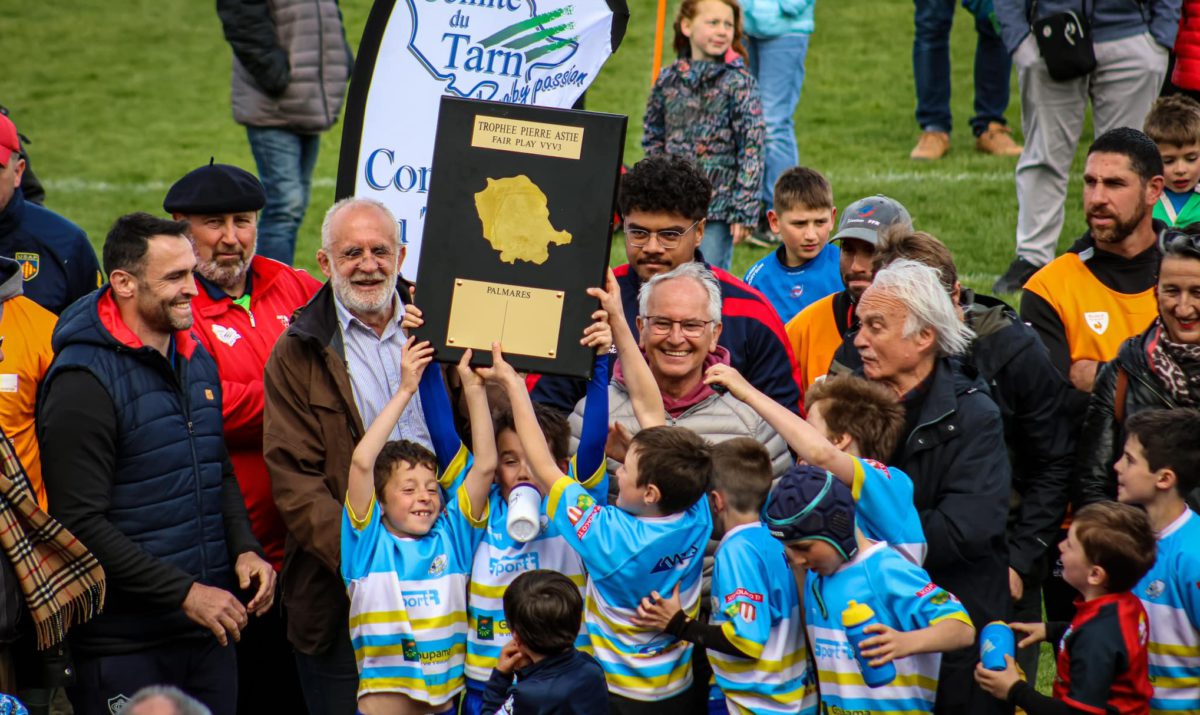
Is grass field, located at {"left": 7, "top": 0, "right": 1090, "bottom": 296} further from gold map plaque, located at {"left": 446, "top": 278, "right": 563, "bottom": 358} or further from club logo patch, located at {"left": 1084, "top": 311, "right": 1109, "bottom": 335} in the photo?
gold map plaque, located at {"left": 446, "top": 278, "right": 563, "bottom": 358}

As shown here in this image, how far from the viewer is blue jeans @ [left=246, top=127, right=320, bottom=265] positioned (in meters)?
10.3

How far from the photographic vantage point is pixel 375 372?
213 inches

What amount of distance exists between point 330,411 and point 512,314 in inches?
31.3

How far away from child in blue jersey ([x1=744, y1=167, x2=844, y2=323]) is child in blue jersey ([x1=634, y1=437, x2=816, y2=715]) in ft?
8.19

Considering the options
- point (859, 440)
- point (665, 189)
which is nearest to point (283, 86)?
point (665, 189)

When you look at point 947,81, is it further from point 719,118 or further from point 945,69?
point 719,118

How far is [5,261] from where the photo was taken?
17.5 feet

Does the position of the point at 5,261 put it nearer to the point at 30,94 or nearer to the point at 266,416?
the point at 266,416

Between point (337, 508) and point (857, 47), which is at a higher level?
point (857, 47)

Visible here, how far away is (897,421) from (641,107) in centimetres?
1189

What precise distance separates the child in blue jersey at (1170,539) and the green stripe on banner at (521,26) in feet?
9.17

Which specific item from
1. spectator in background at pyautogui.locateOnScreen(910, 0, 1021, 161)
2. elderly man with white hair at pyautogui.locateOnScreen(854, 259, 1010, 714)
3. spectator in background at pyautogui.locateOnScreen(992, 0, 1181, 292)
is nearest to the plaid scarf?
elderly man with white hair at pyautogui.locateOnScreen(854, 259, 1010, 714)

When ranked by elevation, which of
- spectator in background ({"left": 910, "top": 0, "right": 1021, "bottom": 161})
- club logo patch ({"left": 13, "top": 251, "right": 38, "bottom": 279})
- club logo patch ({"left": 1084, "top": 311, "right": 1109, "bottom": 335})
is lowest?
club logo patch ({"left": 13, "top": 251, "right": 38, "bottom": 279})

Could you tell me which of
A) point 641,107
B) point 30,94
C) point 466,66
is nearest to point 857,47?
point 641,107
